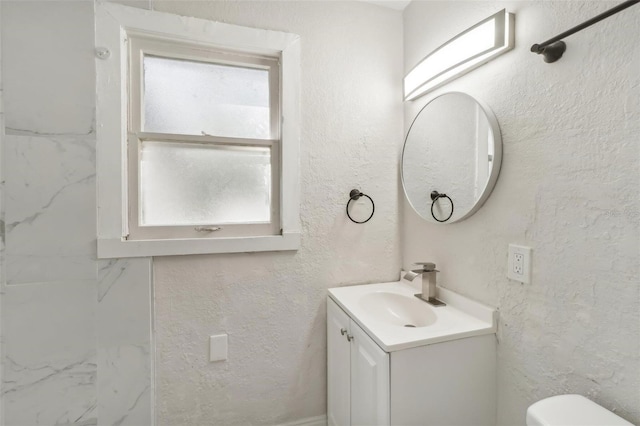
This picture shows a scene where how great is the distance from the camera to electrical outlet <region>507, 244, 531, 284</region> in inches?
38.0

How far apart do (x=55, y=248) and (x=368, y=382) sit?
1.35m

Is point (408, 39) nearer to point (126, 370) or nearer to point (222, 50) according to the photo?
point (222, 50)

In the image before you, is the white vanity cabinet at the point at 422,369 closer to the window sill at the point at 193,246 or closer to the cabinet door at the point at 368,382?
the cabinet door at the point at 368,382

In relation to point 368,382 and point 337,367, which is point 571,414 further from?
point 337,367

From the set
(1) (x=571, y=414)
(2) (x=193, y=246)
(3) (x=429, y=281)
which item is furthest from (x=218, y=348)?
(1) (x=571, y=414)

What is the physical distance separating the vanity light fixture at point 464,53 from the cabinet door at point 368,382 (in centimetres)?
113

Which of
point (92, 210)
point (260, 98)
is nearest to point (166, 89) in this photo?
point (260, 98)

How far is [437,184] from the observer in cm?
133

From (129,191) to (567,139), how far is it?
164cm

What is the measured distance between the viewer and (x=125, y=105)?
1.26 m

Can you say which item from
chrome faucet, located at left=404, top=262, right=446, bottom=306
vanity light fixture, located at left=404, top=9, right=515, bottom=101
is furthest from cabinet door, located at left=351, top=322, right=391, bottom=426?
vanity light fixture, located at left=404, top=9, right=515, bottom=101

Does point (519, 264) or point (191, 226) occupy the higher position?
point (191, 226)

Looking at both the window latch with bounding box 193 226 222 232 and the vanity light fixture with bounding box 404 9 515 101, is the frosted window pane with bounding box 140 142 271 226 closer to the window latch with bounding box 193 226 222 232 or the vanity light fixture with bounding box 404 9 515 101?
the window latch with bounding box 193 226 222 232

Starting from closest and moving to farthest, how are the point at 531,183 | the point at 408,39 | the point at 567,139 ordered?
the point at 567,139
the point at 531,183
the point at 408,39
